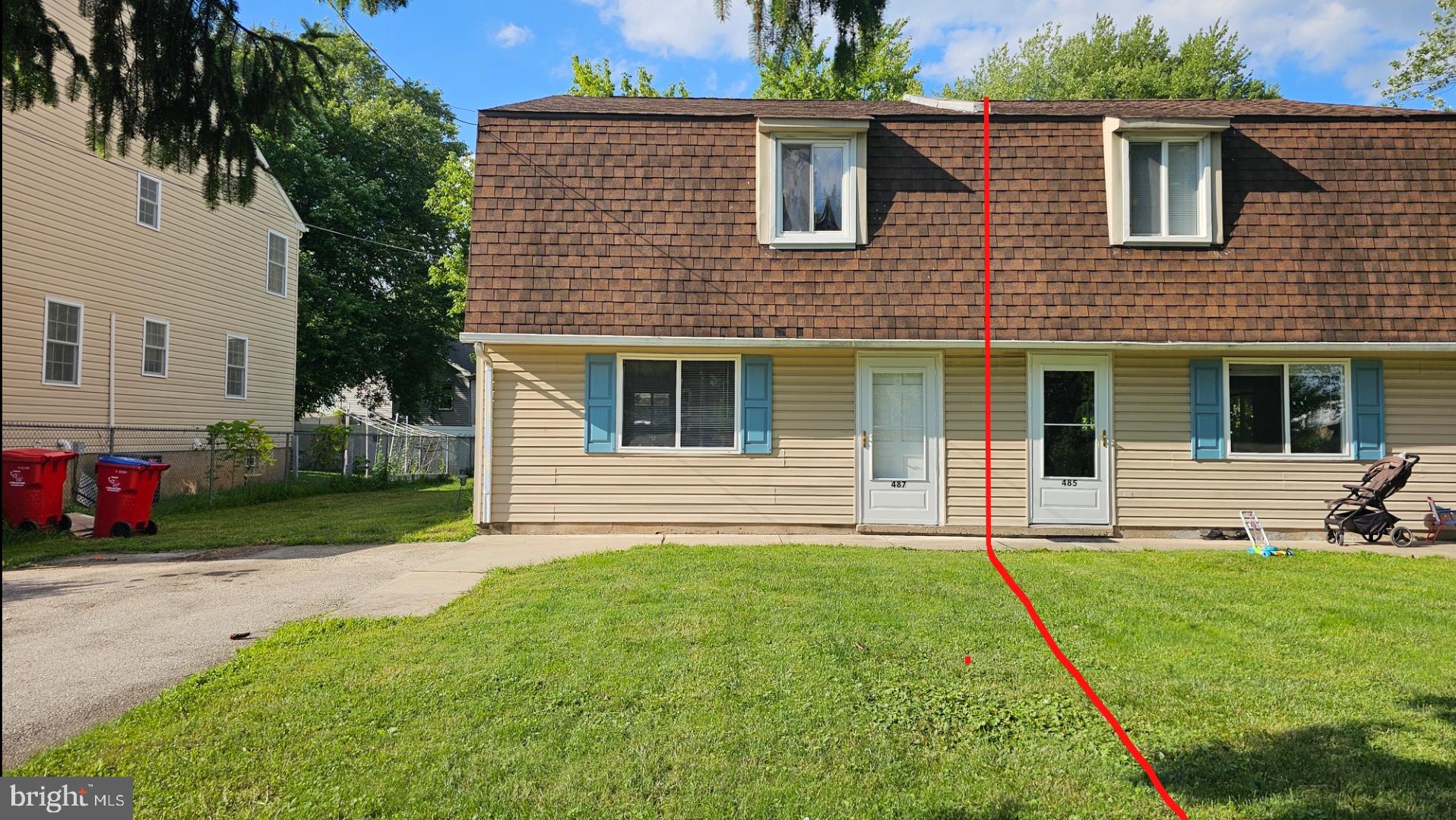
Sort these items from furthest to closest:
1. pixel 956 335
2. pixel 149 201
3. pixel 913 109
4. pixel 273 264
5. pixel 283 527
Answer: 1. pixel 273 264
2. pixel 149 201
3. pixel 913 109
4. pixel 283 527
5. pixel 956 335

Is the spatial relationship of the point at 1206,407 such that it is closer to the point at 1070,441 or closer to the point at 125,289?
the point at 1070,441

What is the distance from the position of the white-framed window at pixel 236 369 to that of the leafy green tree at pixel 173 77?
14374 mm

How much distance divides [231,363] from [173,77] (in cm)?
1540

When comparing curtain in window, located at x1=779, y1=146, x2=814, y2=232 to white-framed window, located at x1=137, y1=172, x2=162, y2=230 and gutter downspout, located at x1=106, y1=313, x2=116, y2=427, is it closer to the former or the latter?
gutter downspout, located at x1=106, y1=313, x2=116, y2=427

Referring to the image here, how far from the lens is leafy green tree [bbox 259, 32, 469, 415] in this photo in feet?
88.0

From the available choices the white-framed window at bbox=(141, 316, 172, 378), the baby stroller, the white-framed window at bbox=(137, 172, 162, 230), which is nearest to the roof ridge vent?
the baby stroller

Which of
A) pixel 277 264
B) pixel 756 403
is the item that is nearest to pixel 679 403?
pixel 756 403

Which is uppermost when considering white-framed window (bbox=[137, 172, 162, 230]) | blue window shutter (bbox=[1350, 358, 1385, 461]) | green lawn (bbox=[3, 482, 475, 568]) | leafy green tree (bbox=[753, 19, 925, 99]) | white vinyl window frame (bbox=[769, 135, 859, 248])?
leafy green tree (bbox=[753, 19, 925, 99])

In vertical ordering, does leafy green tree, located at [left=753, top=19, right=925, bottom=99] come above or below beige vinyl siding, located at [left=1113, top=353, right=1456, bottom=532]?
above

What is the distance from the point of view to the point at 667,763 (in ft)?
13.1

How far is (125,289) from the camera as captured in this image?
50.6 feet

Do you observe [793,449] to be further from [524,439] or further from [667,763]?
[667,763]

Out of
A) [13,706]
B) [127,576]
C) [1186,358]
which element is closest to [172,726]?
[13,706]

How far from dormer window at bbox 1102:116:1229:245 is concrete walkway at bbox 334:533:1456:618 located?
3.79m
